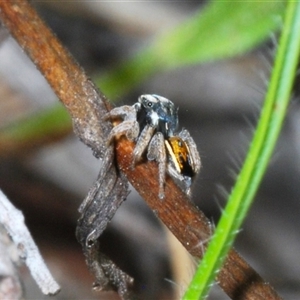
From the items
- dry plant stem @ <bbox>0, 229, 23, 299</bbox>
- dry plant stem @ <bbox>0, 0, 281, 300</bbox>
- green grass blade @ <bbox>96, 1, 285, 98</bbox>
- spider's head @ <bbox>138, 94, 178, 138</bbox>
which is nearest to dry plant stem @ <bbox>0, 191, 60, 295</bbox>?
dry plant stem @ <bbox>0, 229, 23, 299</bbox>

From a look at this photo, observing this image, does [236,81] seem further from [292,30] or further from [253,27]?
[292,30]

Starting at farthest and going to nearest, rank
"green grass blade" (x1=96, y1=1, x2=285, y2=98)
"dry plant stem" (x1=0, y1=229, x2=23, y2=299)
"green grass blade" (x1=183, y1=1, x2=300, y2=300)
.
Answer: "green grass blade" (x1=96, y1=1, x2=285, y2=98) → "dry plant stem" (x1=0, y1=229, x2=23, y2=299) → "green grass blade" (x1=183, y1=1, x2=300, y2=300)

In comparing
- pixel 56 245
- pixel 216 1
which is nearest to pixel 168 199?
pixel 216 1

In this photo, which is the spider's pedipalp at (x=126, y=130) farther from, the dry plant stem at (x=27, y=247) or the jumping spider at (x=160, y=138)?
the dry plant stem at (x=27, y=247)

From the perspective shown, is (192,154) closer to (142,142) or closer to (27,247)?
(142,142)

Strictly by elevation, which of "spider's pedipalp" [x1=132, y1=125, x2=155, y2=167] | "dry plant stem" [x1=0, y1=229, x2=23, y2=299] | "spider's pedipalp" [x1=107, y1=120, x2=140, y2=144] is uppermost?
"spider's pedipalp" [x1=107, y1=120, x2=140, y2=144]

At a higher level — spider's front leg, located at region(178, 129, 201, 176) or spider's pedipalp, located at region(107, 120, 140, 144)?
spider's pedipalp, located at region(107, 120, 140, 144)

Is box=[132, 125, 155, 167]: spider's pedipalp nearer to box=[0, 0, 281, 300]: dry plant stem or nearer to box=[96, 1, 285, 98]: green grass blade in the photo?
box=[0, 0, 281, 300]: dry plant stem
